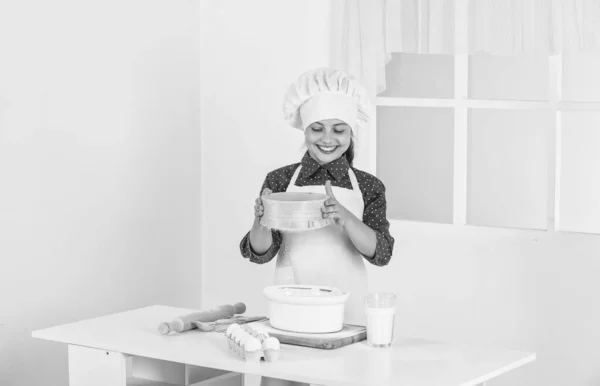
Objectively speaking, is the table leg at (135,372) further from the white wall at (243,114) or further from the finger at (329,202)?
the white wall at (243,114)

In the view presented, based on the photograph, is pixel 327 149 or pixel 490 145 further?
pixel 490 145

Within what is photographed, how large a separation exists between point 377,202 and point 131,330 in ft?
2.91

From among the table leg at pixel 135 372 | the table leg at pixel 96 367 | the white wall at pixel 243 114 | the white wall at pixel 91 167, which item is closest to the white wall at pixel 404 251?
the white wall at pixel 243 114

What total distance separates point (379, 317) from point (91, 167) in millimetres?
1844

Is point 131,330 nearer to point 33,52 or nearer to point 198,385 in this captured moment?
point 198,385

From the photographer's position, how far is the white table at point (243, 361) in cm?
232

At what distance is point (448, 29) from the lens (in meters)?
3.91

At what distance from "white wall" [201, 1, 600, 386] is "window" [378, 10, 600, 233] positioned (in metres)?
0.42

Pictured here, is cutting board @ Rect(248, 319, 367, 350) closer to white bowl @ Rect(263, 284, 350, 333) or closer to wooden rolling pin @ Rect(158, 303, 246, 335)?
white bowl @ Rect(263, 284, 350, 333)

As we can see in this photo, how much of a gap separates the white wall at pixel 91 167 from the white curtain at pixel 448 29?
87cm

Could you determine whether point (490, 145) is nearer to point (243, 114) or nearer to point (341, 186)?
point (243, 114)

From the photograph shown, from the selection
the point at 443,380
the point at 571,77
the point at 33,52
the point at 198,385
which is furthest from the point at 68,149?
the point at 571,77

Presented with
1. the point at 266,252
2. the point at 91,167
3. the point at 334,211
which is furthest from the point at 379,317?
the point at 91,167

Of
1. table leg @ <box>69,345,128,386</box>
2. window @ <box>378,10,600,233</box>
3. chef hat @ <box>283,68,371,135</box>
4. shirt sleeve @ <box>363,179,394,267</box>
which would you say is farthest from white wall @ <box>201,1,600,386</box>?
table leg @ <box>69,345,128,386</box>
